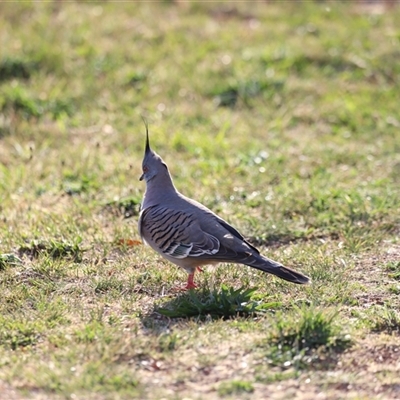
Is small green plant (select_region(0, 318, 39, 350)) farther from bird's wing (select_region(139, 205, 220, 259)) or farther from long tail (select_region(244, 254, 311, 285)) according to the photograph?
long tail (select_region(244, 254, 311, 285))

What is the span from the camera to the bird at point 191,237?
5016 mm

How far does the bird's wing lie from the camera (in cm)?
516

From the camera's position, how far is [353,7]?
12.0 meters

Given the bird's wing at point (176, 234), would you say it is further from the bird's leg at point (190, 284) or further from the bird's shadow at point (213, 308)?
the bird's shadow at point (213, 308)

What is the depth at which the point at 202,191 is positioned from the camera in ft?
23.5

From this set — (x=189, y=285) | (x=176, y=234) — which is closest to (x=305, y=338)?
(x=189, y=285)

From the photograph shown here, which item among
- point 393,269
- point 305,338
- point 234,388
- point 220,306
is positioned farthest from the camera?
point 393,269

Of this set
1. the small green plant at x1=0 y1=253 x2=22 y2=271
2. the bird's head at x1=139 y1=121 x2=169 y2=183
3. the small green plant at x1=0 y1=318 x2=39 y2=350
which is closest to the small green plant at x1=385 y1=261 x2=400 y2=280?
the bird's head at x1=139 y1=121 x2=169 y2=183

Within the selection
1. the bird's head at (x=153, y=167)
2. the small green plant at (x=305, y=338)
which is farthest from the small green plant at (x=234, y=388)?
the bird's head at (x=153, y=167)

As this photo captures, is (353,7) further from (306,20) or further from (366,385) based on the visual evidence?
(366,385)

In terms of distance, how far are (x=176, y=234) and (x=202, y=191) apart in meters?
1.91

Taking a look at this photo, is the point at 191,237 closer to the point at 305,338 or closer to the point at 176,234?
the point at 176,234

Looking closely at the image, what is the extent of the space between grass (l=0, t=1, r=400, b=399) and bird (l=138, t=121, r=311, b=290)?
18cm

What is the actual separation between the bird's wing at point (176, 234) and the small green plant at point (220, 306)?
301 millimetres
